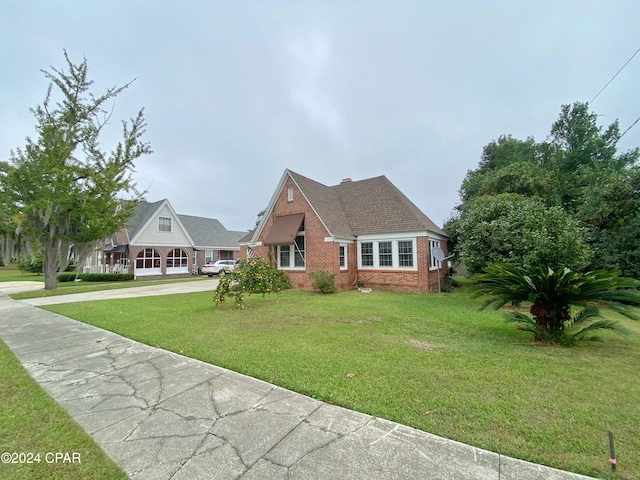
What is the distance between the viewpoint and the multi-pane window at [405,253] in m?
15.6

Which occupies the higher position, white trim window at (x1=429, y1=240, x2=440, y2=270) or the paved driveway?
white trim window at (x1=429, y1=240, x2=440, y2=270)

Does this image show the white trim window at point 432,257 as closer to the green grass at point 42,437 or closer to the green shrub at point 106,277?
the green grass at point 42,437

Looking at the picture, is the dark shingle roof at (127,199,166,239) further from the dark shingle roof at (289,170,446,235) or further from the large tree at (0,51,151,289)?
the dark shingle roof at (289,170,446,235)

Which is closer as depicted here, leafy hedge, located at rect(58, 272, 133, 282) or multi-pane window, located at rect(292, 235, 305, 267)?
multi-pane window, located at rect(292, 235, 305, 267)

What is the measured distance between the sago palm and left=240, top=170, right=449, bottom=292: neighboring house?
8891 millimetres

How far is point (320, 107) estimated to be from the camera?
18.0 meters

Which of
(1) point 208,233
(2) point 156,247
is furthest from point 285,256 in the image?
(1) point 208,233

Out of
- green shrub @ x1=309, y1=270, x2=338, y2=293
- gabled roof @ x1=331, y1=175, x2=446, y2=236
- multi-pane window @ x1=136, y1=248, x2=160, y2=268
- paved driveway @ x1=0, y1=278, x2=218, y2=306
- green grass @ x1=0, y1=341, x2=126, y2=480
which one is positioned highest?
gabled roof @ x1=331, y1=175, x2=446, y2=236

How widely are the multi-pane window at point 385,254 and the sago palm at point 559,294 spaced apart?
9687mm

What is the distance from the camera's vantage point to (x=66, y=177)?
17344 millimetres

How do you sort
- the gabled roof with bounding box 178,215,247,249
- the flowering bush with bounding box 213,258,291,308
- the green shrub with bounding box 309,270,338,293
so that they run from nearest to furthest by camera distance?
the flowering bush with bounding box 213,258,291,308, the green shrub with bounding box 309,270,338,293, the gabled roof with bounding box 178,215,247,249

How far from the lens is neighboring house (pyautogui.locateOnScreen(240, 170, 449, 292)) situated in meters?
15.6

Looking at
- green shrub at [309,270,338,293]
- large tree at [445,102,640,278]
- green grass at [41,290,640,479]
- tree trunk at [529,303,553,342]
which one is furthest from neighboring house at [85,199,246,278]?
tree trunk at [529,303,553,342]

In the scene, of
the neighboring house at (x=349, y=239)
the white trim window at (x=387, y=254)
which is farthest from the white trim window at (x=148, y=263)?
the white trim window at (x=387, y=254)
